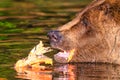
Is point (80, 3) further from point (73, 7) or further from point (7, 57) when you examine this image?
point (7, 57)

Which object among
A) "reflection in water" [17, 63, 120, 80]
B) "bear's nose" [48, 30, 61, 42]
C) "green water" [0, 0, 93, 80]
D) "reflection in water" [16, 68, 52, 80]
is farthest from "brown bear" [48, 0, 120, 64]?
"green water" [0, 0, 93, 80]

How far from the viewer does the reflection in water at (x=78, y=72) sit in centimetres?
862

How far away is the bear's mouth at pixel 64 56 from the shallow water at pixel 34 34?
0.10 metres

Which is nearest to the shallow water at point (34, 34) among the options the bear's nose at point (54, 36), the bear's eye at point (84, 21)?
the bear's nose at point (54, 36)

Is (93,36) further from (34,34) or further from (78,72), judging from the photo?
(34,34)

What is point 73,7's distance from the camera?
16.7 metres

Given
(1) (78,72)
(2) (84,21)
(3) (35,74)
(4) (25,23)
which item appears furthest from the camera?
(4) (25,23)

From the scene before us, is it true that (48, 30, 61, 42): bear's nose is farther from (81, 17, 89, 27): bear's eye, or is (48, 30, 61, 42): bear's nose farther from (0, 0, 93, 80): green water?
(0, 0, 93, 80): green water

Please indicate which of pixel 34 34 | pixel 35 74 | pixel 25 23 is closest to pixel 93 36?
pixel 35 74

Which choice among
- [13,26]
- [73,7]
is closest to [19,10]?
[73,7]

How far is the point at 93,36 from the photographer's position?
9.57m

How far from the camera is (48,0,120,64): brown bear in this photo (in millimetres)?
9367

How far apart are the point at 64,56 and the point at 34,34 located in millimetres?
2844

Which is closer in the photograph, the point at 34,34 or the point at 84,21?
the point at 84,21
